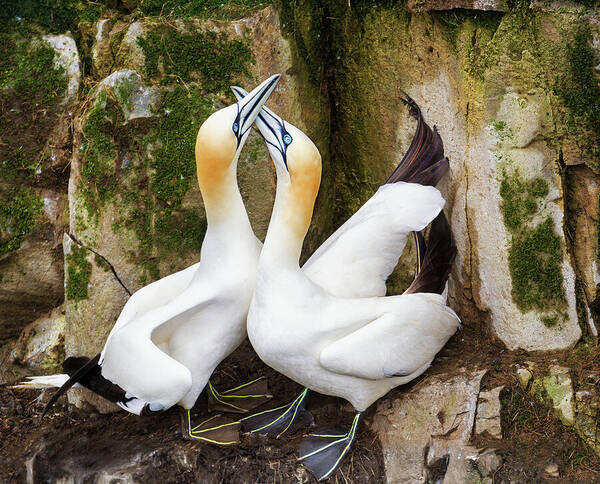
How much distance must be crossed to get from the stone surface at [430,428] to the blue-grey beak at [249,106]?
164 cm

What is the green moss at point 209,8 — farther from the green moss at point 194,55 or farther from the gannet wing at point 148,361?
the gannet wing at point 148,361

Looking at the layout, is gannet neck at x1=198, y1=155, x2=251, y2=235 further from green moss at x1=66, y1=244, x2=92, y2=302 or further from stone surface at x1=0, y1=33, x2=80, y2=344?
stone surface at x1=0, y1=33, x2=80, y2=344

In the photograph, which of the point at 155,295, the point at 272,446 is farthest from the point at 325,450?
the point at 155,295

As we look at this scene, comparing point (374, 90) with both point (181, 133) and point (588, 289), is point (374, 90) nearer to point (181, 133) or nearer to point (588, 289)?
point (181, 133)

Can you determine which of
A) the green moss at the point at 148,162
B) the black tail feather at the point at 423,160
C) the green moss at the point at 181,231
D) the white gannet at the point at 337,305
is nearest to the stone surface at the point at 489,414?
the white gannet at the point at 337,305

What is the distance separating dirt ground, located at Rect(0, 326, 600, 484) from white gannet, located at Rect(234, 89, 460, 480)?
17 centimetres

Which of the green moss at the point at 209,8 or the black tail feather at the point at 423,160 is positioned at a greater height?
the green moss at the point at 209,8

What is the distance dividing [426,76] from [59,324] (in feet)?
9.04

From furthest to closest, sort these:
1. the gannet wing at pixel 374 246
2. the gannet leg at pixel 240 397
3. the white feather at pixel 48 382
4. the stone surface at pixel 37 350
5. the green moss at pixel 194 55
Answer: the stone surface at pixel 37 350, the green moss at pixel 194 55, the gannet leg at pixel 240 397, the white feather at pixel 48 382, the gannet wing at pixel 374 246

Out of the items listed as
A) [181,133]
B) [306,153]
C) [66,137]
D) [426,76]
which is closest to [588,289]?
[426,76]

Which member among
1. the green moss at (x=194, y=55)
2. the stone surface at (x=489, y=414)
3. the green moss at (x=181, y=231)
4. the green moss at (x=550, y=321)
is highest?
the green moss at (x=194, y=55)

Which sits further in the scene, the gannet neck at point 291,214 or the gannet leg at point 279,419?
the gannet leg at point 279,419

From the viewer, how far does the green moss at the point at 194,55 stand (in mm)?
4426

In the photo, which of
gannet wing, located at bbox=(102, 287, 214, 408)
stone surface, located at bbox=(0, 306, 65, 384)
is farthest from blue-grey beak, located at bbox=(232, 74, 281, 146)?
stone surface, located at bbox=(0, 306, 65, 384)
